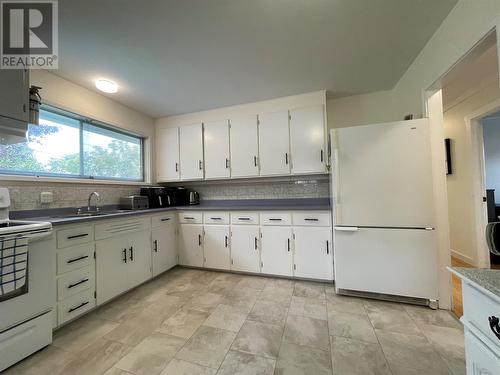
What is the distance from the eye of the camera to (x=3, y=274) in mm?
1183

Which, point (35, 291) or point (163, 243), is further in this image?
point (163, 243)

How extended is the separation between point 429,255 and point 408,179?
699 mm

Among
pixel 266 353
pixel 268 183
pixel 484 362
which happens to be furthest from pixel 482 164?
pixel 266 353

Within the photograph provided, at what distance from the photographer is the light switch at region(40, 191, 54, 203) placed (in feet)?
6.39

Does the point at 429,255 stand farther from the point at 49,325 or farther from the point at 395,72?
the point at 49,325

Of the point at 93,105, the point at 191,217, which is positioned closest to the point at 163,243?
the point at 191,217

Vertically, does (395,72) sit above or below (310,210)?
above

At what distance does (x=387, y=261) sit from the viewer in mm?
1924

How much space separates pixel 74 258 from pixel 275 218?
1.96 meters

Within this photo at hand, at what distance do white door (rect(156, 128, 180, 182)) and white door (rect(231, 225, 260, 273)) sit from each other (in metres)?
1.37

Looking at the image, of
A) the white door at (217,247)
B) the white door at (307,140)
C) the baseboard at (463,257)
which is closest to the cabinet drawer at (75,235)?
the white door at (217,247)

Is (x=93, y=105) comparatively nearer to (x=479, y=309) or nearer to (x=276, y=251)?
(x=276, y=251)

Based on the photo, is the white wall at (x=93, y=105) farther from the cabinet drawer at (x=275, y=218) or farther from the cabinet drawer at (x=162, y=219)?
the cabinet drawer at (x=275, y=218)

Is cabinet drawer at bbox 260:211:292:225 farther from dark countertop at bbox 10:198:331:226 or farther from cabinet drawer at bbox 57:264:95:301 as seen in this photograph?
cabinet drawer at bbox 57:264:95:301
